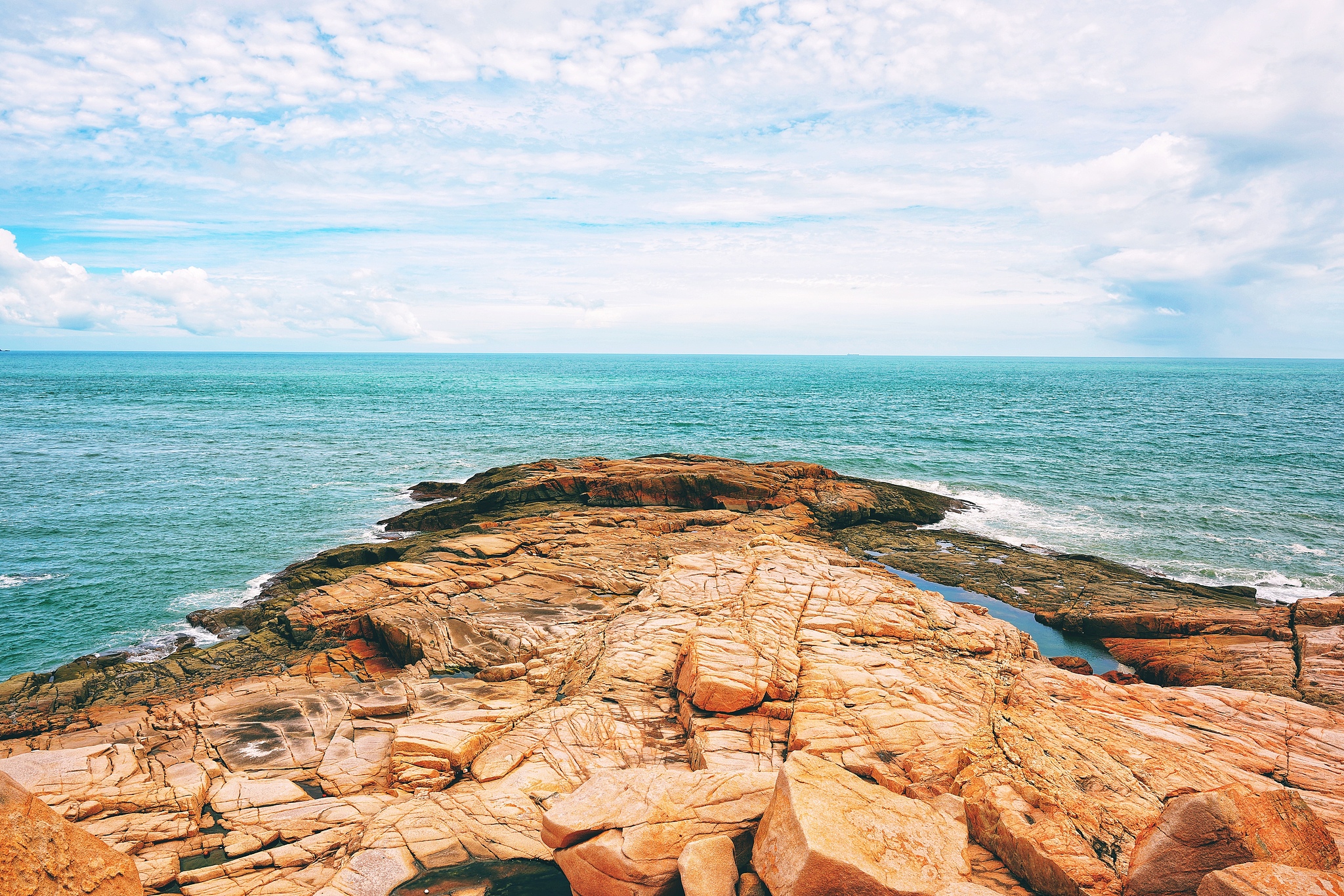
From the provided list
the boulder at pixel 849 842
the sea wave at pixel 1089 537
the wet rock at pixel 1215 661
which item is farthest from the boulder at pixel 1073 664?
the sea wave at pixel 1089 537

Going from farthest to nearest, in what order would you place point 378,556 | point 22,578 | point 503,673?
1. point 378,556
2. point 22,578
3. point 503,673

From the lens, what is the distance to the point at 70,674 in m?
16.3

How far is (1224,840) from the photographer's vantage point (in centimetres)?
609

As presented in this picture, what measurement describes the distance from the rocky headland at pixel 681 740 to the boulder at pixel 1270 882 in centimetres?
3

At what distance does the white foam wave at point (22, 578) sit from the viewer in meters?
22.9

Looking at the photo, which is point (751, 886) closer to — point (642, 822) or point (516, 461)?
point (642, 822)

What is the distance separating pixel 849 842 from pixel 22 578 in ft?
103

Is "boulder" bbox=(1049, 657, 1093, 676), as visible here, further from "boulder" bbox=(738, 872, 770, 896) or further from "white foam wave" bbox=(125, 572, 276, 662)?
"white foam wave" bbox=(125, 572, 276, 662)

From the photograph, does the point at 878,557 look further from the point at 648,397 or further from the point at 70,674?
the point at 648,397

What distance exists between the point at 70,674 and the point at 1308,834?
24420 millimetres

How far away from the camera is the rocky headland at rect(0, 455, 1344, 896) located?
22.1 ft

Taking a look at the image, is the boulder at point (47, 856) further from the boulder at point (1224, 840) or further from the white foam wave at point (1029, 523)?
the white foam wave at point (1029, 523)

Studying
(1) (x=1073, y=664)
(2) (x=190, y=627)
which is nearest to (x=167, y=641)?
(2) (x=190, y=627)

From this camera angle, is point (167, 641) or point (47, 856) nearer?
point (47, 856)
